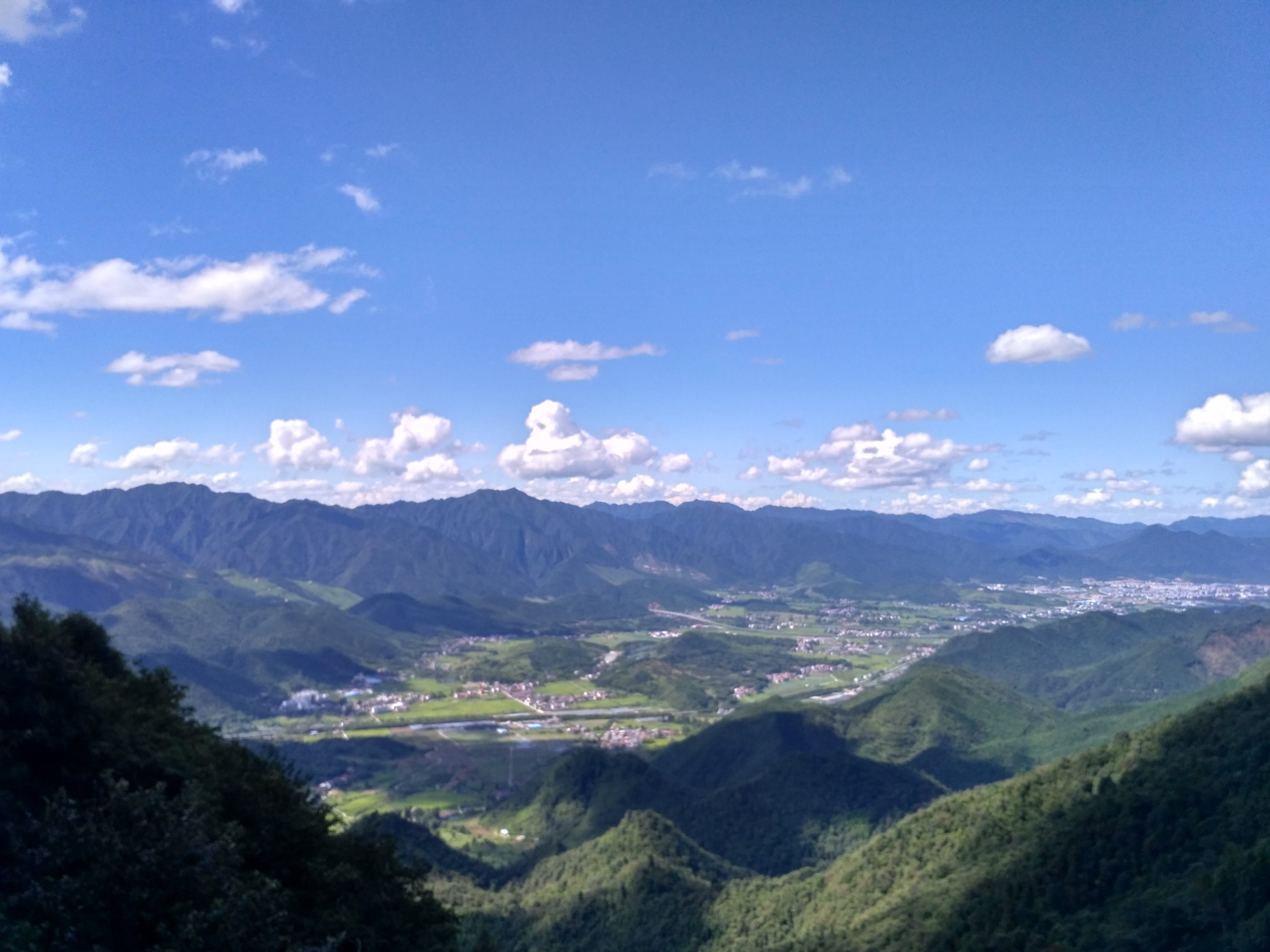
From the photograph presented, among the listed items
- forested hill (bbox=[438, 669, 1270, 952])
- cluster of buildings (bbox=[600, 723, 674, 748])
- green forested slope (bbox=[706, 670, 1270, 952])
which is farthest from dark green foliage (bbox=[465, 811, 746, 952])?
cluster of buildings (bbox=[600, 723, 674, 748])

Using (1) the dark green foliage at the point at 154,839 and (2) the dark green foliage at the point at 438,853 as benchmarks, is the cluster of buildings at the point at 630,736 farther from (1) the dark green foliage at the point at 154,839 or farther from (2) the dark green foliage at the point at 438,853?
(1) the dark green foliage at the point at 154,839

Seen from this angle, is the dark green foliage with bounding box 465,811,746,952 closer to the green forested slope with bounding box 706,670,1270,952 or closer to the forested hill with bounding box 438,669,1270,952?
the forested hill with bounding box 438,669,1270,952

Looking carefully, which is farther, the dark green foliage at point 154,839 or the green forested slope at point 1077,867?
the green forested slope at point 1077,867

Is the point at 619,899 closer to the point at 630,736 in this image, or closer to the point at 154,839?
the point at 154,839

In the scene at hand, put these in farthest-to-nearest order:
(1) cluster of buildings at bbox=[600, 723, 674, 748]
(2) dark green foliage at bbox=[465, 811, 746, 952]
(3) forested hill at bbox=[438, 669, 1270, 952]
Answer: (1) cluster of buildings at bbox=[600, 723, 674, 748] → (2) dark green foliage at bbox=[465, 811, 746, 952] → (3) forested hill at bbox=[438, 669, 1270, 952]

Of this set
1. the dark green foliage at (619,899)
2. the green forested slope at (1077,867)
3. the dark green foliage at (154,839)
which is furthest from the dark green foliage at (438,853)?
the dark green foliage at (154,839)

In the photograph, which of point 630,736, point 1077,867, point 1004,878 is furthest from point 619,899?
point 630,736

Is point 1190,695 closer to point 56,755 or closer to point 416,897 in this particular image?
point 416,897

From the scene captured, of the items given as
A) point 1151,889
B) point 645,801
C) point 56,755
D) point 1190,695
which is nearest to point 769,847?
point 645,801
